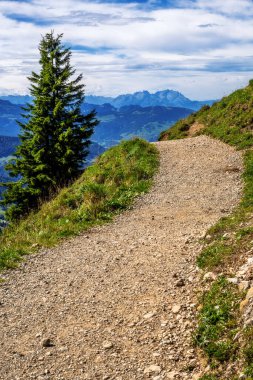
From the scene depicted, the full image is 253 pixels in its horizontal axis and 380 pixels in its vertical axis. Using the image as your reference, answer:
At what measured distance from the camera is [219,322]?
6.99 meters

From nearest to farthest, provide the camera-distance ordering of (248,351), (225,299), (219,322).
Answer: (248,351) → (219,322) → (225,299)

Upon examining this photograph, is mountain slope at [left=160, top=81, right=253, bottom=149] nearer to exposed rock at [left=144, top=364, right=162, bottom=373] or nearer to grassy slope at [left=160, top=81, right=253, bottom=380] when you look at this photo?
grassy slope at [left=160, top=81, right=253, bottom=380]

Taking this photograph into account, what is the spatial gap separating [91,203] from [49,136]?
20.8 meters

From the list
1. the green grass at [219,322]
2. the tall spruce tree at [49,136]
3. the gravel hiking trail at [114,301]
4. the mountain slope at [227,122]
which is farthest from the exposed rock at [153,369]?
the tall spruce tree at [49,136]

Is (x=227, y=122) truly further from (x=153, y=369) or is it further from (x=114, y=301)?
(x=153, y=369)

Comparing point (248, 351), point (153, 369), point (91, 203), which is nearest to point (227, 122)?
point (91, 203)

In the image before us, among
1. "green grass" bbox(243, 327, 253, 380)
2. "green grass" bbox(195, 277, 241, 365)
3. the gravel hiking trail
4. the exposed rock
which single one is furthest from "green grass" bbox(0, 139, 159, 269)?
"green grass" bbox(243, 327, 253, 380)

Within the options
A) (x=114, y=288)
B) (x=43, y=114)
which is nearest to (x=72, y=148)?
(x=43, y=114)

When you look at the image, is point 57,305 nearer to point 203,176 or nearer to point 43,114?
point 203,176

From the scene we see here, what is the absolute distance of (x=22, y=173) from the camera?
35.0 metres

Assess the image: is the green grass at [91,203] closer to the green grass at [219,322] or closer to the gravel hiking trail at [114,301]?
the gravel hiking trail at [114,301]

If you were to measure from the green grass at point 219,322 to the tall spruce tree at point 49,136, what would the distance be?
25.4 metres

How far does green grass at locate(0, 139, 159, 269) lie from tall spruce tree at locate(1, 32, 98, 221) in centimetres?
940

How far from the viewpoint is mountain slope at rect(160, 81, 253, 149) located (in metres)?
25.5
